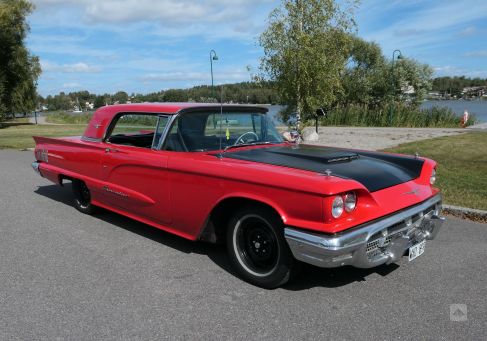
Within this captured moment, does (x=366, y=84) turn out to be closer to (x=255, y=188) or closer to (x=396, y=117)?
(x=396, y=117)

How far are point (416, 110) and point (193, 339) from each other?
76.9 ft

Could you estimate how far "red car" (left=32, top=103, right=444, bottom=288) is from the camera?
3.03m

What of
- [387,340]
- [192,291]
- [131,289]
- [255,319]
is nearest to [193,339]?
[255,319]

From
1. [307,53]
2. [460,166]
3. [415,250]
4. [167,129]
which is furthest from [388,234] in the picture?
[307,53]

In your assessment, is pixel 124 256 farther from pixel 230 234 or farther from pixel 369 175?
pixel 369 175

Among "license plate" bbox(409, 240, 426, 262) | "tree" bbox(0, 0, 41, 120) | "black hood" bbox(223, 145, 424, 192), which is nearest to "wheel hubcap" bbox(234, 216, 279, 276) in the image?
"black hood" bbox(223, 145, 424, 192)

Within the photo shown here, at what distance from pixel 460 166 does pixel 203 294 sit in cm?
710

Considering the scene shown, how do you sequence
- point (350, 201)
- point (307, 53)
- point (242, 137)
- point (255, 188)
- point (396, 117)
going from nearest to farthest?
point (350, 201) < point (255, 188) < point (242, 137) < point (307, 53) < point (396, 117)

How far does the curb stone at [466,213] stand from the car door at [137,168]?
3.73 meters

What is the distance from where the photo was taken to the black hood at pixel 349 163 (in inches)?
137

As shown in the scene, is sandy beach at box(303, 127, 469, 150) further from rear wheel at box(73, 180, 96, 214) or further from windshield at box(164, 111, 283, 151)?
rear wheel at box(73, 180, 96, 214)

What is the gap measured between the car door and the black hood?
0.75 meters

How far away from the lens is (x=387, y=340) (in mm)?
2678

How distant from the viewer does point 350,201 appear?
10.2ft
